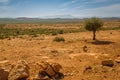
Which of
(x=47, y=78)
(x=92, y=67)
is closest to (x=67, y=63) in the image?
(x=92, y=67)

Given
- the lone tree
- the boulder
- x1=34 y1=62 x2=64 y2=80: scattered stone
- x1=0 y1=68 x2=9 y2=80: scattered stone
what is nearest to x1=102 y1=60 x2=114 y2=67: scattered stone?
x1=34 y1=62 x2=64 y2=80: scattered stone

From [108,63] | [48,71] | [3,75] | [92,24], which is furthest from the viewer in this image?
[92,24]

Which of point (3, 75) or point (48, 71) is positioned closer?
point (3, 75)

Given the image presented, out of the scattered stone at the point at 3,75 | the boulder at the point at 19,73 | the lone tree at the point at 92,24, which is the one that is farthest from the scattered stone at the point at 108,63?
the lone tree at the point at 92,24

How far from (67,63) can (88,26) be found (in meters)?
15.6

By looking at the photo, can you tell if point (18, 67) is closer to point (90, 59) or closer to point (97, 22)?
point (90, 59)

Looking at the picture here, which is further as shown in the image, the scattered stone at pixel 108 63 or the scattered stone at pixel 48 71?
the scattered stone at pixel 108 63

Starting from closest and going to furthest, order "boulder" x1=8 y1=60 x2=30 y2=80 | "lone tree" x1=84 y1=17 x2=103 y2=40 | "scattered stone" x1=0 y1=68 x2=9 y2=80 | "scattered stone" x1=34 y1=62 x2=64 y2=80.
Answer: "boulder" x1=8 y1=60 x2=30 y2=80 < "scattered stone" x1=0 y1=68 x2=9 y2=80 < "scattered stone" x1=34 y1=62 x2=64 y2=80 < "lone tree" x1=84 y1=17 x2=103 y2=40

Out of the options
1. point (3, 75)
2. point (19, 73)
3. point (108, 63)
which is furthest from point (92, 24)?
point (3, 75)

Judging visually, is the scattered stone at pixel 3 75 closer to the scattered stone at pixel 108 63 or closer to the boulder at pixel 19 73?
the boulder at pixel 19 73

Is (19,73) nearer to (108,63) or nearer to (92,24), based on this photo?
(108,63)

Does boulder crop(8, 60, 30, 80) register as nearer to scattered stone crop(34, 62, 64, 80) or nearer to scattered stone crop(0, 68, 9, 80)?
scattered stone crop(0, 68, 9, 80)

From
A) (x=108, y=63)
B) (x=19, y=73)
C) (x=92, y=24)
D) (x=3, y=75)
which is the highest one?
(x=92, y=24)

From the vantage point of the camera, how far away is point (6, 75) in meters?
10.6
